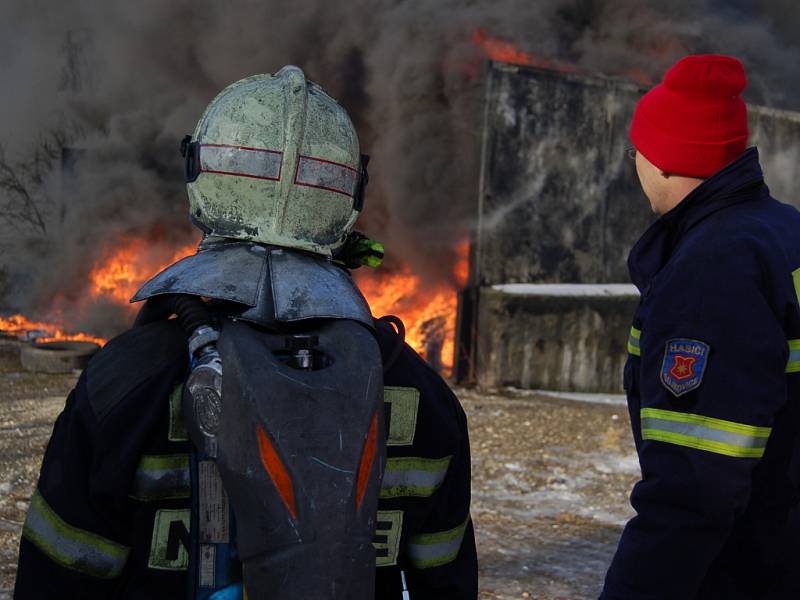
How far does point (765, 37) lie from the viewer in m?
13.2

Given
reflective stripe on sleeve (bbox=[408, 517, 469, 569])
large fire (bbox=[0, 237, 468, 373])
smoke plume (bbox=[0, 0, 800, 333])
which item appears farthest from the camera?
large fire (bbox=[0, 237, 468, 373])

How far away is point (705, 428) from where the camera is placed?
1781 mm

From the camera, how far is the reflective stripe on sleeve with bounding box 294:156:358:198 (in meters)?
1.88

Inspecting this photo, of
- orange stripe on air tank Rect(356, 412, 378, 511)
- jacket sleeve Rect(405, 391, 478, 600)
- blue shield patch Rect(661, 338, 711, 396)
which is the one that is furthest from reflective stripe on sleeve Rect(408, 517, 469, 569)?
blue shield patch Rect(661, 338, 711, 396)

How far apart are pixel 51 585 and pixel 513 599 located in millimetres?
2917

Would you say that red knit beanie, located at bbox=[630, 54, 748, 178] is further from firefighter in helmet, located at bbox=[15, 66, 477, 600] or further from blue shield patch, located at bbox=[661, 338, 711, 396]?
firefighter in helmet, located at bbox=[15, 66, 477, 600]

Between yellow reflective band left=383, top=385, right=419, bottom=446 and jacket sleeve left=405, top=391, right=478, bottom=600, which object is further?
jacket sleeve left=405, top=391, right=478, bottom=600

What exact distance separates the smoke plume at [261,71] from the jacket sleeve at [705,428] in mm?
7900

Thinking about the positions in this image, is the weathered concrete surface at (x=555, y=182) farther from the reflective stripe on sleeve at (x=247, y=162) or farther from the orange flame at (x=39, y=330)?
the reflective stripe on sleeve at (x=247, y=162)

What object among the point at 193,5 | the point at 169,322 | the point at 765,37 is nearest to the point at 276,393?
the point at 169,322

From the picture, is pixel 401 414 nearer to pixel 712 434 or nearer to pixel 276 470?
pixel 276 470

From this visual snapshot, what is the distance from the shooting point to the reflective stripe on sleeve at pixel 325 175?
6.18 ft

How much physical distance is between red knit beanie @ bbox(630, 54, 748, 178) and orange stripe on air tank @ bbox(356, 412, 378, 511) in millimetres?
1050

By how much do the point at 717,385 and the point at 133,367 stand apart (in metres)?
1.16
